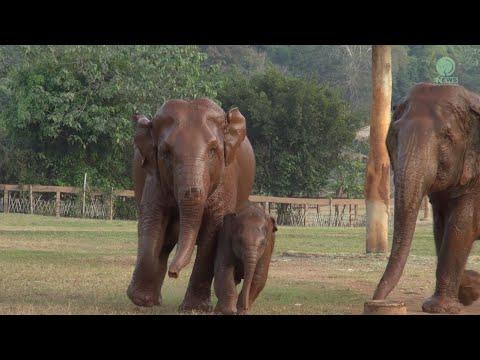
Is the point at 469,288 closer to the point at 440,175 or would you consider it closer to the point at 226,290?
the point at 440,175

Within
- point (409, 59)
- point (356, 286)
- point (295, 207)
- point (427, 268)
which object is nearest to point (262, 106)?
point (295, 207)

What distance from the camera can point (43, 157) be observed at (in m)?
42.7

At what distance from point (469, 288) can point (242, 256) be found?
306cm

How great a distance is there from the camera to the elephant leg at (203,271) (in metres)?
12.9

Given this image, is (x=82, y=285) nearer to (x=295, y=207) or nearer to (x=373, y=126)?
(x=373, y=126)

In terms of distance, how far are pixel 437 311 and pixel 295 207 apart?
99.1ft

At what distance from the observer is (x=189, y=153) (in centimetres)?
1222

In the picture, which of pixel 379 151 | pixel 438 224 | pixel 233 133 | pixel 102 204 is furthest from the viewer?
pixel 102 204

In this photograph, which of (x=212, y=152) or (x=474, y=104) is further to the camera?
(x=474, y=104)

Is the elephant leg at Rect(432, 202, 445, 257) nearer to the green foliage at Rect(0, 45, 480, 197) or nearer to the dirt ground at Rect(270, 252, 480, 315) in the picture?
the dirt ground at Rect(270, 252, 480, 315)

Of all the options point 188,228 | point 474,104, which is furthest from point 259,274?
point 474,104

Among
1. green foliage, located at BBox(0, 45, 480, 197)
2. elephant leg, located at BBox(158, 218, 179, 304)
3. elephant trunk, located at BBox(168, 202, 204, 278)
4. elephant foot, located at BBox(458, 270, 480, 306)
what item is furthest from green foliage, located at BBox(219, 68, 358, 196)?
elephant trunk, located at BBox(168, 202, 204, 278)

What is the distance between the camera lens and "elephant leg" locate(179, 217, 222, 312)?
12938 mm

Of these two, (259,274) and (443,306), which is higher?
(259,274)
